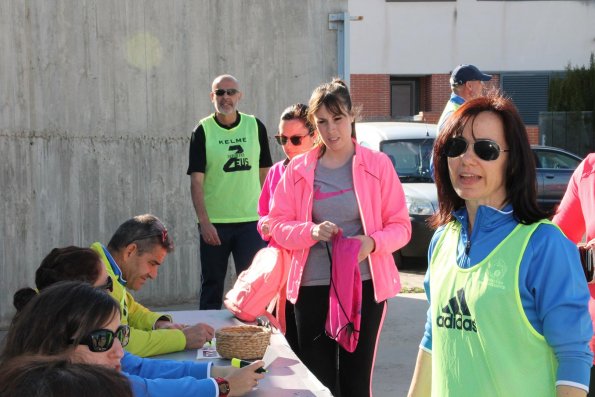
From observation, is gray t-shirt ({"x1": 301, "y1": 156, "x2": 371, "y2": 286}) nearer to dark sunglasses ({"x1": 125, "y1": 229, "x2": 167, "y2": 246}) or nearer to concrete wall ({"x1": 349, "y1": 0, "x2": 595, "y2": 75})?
dark sunglasses ({"x1": 125, "y1": 229, "x2": 167, "y2": 246})

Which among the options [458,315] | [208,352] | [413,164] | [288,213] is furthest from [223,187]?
[413,164]

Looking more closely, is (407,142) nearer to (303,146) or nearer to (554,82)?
(303,146)

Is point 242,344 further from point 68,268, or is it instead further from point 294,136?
point 294,136

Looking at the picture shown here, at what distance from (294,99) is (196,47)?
106 centimetres

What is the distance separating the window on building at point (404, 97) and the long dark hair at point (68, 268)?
77.7 ft

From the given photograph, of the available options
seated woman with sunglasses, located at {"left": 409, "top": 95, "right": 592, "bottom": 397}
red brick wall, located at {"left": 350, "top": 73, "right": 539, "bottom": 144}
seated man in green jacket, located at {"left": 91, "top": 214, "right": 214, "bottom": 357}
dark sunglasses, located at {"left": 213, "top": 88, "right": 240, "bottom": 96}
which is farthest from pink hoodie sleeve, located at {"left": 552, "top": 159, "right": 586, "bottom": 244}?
red brick wall, located at {"left": 350, "top": 73, "right": 539, "bottom": 144}

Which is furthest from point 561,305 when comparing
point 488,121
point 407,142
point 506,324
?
point 407,142

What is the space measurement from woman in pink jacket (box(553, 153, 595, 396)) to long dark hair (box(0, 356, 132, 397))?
2.20 meters

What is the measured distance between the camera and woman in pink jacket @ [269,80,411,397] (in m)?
4.25

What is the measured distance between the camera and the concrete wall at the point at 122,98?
23.8 ft

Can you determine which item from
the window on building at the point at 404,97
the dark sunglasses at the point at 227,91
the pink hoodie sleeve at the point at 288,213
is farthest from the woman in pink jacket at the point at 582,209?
the window on building at the point at 404,97

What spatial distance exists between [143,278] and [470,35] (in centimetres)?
2298

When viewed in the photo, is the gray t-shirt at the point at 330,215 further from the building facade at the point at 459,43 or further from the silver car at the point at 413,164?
the building facade at the point at 459,43

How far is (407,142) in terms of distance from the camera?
1202cm
